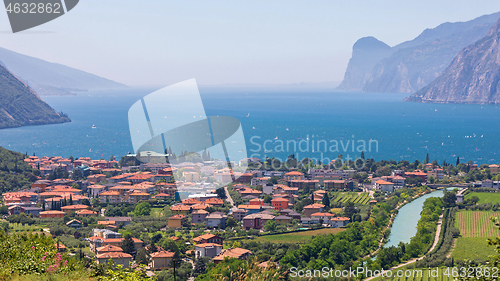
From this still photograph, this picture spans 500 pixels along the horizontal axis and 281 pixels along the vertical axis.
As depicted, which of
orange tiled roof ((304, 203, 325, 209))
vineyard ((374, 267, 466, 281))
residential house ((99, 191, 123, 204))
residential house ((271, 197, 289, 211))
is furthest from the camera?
residential house ((99, 191, 123, 204))

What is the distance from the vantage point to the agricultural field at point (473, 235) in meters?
13.7

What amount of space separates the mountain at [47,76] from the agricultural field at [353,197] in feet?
315

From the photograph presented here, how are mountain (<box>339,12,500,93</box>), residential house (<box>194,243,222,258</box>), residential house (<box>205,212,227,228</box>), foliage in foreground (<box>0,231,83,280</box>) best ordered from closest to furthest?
foliage in foreground (<box>0,231,83,280</box>) → residential house (<box>194,243,222,258</box>) → residential house (<box>205,212,227,228</box>) → mountain (<box>339,12,500,93</box>)

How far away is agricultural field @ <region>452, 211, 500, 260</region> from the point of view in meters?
13.7

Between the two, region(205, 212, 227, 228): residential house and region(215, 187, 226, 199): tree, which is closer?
region(205, 212, 227, 228): residential house

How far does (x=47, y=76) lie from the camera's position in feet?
435

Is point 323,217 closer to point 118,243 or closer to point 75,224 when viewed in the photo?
point 118,243

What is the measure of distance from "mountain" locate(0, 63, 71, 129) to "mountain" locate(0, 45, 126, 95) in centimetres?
5803

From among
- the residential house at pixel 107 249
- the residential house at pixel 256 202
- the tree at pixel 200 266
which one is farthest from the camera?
the residential house at pixel 256 202

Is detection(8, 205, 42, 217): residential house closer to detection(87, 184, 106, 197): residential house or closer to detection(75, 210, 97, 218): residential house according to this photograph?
detection(75, 210, 97, 218): residential house

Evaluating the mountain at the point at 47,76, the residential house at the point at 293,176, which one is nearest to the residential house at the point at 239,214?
the residential house at the point at 293,176

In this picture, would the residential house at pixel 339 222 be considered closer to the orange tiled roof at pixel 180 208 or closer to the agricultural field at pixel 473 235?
the agricultural field at pixel 473 235

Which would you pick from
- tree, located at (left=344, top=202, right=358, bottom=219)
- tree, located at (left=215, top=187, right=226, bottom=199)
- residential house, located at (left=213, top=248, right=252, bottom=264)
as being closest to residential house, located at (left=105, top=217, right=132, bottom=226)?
tree, located at (left=215, top=187, right=226, bottom=199)

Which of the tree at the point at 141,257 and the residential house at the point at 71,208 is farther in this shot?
the residential house at the point at 71,208
